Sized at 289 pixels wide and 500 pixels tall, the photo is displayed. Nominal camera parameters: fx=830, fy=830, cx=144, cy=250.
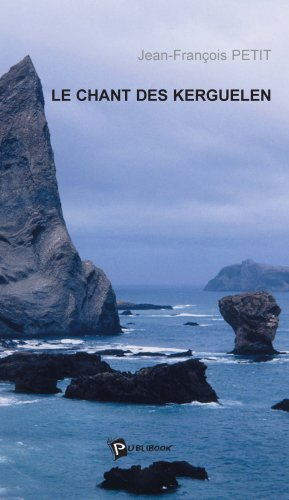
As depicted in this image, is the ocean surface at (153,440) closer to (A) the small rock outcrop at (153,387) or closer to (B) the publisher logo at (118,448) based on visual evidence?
(B) the publisher logo at (118,448)

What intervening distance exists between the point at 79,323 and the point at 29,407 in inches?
2293

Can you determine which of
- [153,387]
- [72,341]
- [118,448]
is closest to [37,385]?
[153,387]

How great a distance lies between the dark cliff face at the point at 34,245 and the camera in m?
108

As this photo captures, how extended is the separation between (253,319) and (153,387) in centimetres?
2821

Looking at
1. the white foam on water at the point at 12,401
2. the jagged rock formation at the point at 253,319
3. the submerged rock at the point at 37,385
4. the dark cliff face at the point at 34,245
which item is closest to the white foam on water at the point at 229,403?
the submerged rock at the point at 37,385

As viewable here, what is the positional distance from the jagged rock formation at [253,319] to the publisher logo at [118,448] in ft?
136

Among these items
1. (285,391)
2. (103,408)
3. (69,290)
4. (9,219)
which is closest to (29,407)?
(103,408)

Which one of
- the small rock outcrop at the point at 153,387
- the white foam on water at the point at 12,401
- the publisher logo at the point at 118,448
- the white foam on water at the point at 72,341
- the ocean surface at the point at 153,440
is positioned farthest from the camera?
the white foam on water at the point at 72,341

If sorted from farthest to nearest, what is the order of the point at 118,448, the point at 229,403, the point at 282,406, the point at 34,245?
1. the point at 34,245
2. the point at 229,403
3. the point at 282,406
4. the point at 118,448

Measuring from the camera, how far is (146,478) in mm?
34250

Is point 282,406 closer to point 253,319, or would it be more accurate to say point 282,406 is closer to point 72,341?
point 253,319

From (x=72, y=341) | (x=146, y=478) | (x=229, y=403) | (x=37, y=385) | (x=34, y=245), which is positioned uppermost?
(x=34, y=245)

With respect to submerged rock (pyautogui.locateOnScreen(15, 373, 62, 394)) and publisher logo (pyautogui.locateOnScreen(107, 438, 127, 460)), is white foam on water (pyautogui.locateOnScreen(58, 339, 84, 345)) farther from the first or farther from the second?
publisher logo (pyautogui.locateOnScreen(107, 438, 127, 460))

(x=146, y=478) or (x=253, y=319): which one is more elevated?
(x=253, y=319)
